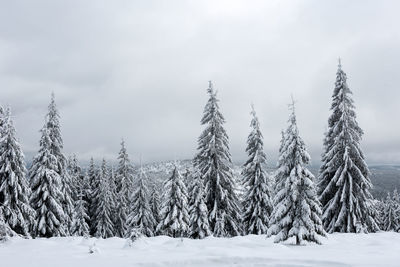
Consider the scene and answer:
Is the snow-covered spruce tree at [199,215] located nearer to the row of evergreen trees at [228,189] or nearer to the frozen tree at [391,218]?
the row of evergreen trees at [228,189]

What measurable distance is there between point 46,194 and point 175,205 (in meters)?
12.7

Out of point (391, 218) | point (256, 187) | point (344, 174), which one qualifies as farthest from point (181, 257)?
point (391, 218)

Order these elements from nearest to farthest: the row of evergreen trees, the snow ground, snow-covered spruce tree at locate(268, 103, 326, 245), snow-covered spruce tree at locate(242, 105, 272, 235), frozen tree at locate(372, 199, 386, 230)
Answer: the snow ground, snow-covered spruce tree at locate(268, 103, 326, 245), the row of evergreen trees, snow-covered spruce tree at locate(242, 105, 272, 235), frozen tree at locate(372, 199, 386, 230)

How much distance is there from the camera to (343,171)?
25.0 metres

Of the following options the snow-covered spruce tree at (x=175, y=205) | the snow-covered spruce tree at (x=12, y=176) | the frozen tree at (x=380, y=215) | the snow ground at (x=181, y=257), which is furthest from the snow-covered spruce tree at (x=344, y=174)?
the snow-covered spruce tree at (x=12, y=176)

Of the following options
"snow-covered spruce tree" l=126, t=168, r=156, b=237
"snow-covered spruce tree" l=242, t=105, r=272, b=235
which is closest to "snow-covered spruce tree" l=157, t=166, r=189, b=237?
"snow-covered spruce tree" l=126, t=168, r=156, b=237

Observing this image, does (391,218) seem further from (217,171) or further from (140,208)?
(140,208)

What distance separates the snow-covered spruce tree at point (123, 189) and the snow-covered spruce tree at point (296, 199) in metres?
33.2

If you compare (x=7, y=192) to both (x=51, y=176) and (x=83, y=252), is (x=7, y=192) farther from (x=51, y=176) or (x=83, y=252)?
(x=83, y=252)

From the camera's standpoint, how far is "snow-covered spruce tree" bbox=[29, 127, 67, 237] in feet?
99.6

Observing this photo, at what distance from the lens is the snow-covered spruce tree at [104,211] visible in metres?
43.5

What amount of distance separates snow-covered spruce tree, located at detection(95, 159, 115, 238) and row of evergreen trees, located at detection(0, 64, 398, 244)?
321 centimetres

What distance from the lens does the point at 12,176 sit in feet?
82.1

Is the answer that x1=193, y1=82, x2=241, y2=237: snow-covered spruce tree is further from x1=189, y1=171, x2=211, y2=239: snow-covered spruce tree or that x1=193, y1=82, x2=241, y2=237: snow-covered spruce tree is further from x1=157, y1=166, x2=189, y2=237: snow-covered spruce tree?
x1=157, y1=166, x2=189, y2=237: snow-covered spruce tree
